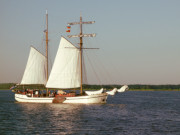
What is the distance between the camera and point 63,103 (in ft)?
217

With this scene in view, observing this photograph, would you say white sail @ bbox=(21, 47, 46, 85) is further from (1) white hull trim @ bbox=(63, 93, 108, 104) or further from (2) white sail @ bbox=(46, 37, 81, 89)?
(1) white hull trim @ bbox=(63, 93, 108, 104)

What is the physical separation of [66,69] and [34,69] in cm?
924

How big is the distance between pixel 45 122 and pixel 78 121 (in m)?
4.43

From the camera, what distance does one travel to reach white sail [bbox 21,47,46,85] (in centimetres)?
7212

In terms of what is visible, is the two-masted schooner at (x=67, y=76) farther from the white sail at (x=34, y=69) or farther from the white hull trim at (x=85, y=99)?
the white sail at (x=34, y=69)

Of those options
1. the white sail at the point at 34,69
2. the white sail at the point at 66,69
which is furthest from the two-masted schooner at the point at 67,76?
the white sail at the point at 34,69

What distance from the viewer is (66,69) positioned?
67.4 m

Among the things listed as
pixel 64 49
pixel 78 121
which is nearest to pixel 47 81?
pixel 64 49

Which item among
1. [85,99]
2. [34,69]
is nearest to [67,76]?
[85,99]

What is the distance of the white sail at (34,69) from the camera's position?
2840 inches

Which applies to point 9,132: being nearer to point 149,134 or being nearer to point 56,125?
point 56,125

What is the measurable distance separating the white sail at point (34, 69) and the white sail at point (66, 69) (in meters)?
5.30

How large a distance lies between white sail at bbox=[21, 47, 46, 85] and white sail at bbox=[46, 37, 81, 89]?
5.30 metres

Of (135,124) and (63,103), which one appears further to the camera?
(63,103)
